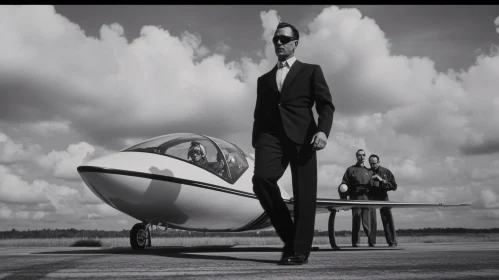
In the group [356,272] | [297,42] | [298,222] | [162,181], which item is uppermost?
[297,42]

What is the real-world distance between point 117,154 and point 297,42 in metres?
3.60

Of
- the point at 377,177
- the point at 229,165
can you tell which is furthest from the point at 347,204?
the point at 229,165

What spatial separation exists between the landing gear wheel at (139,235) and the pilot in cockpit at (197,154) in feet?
5.31

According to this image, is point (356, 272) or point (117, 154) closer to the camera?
point (356, 272)

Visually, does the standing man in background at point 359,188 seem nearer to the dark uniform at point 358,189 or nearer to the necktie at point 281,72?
the dark uniform at point 358,189

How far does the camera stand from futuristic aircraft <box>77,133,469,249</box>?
687 cm

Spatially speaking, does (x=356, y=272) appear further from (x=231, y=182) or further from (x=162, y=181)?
(x=231, y=182)

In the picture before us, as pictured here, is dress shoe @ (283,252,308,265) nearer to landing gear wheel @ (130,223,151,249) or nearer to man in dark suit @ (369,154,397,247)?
landing gear wheel @ (130,223,151,249)

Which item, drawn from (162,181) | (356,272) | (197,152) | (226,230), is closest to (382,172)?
(226,230)

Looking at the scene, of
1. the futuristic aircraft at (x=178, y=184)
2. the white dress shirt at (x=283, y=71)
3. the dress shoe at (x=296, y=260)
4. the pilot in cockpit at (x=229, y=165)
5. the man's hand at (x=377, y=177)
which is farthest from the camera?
the man's hand at (x=377, y=177)

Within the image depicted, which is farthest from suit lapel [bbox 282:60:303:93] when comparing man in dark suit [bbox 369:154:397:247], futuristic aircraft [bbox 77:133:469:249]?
man in dark suit [bbox 369:154:397:247]

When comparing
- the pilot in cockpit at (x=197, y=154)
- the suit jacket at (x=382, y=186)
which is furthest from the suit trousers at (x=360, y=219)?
the pilot in cockpit at (x=197, y=154)

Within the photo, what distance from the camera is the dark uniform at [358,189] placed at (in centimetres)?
1179

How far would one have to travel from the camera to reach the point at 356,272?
10.7 feet
